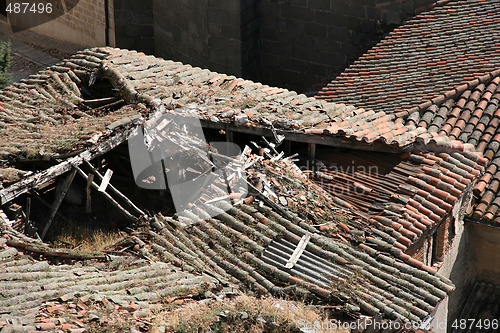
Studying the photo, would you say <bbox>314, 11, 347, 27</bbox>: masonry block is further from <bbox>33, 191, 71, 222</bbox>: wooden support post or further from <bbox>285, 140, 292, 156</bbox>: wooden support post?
<bbox>33, 191, 71, 222</bbox>: wooden support post

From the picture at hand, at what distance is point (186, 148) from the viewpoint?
1419cm

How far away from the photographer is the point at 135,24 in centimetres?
2617

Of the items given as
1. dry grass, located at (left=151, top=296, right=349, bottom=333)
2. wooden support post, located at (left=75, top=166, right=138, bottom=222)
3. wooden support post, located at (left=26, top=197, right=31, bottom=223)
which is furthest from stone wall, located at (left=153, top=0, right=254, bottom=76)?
dry grass, located at (left=151, top=296, right=349, bottom=333)

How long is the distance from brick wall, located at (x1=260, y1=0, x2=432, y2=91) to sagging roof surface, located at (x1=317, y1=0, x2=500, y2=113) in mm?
978

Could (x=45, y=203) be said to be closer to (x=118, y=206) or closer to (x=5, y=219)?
(x=5, y=219)

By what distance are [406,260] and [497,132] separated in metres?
5.02

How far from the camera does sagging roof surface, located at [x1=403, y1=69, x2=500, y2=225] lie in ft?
51.0

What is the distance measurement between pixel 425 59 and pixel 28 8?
18687mm

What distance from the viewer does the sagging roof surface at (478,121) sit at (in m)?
15.5

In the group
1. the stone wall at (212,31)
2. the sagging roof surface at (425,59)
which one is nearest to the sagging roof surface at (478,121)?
the sagging roof surface at (425,59)

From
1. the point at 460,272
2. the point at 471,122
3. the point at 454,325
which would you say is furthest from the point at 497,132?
the point at 454,325

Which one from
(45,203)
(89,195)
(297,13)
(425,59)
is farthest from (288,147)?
(297,13)

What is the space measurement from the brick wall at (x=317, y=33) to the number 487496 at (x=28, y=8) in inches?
442

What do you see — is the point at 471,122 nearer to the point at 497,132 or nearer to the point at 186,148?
the point at 497,132
